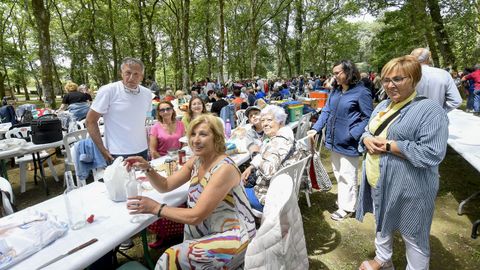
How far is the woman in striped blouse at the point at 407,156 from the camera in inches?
69.2

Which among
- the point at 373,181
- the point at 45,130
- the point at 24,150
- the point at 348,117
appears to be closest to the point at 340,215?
the point at 348,117

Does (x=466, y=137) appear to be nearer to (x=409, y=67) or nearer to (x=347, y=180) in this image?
(x=347, y=180)

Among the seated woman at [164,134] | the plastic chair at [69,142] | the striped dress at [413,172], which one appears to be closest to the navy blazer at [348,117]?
the striped dress at [413,172]

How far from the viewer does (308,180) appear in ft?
11.2

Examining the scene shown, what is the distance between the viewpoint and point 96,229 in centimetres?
170

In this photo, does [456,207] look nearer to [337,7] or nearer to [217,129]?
[217,129]

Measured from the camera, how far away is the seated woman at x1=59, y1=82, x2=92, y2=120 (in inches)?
273

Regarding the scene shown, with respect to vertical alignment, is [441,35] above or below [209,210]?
above

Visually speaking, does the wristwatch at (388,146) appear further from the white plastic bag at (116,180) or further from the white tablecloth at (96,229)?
the white plastic bag at (116,180)

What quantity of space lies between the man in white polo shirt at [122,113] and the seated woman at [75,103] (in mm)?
4536

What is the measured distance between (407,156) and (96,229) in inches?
78.9

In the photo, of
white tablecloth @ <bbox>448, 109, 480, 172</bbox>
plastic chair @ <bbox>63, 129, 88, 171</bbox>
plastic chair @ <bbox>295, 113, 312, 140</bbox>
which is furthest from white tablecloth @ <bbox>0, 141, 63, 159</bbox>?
white tablecloth @ <bbox>448, 109, 480, 172</bbox>

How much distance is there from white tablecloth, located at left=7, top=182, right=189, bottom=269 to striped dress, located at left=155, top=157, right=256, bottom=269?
28 centimetres

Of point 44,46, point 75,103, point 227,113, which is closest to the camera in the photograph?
point 227,113
